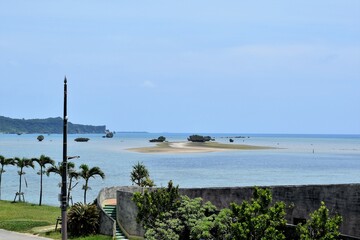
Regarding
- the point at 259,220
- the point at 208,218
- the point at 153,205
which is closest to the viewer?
the point at 259,220

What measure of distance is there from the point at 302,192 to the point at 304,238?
9.49 m

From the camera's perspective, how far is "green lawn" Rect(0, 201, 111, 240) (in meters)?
45.2

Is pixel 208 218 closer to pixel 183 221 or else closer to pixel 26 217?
pixel 183 221

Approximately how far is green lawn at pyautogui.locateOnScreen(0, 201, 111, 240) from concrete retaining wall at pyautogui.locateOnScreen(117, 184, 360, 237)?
23.1 ft

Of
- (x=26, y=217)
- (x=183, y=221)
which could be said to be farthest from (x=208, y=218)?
(x=26, y=217)

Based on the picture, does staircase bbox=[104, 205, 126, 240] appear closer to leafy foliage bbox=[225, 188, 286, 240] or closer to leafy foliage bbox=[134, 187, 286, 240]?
leafy foliage bbox=[134, 187, 286, 240]

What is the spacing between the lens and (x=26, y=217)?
2060 inches

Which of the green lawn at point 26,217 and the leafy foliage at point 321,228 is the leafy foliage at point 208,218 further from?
the green lawn at point 26,217

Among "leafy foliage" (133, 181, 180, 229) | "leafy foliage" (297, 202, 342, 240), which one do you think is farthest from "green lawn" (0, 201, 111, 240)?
"leafy foliage" (297, 202, 342, 240)

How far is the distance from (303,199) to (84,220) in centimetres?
1749

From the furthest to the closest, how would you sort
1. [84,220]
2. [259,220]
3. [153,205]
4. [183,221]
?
1. [84,220]
2. [153,205]
3. [183,221]
4. [259,220]

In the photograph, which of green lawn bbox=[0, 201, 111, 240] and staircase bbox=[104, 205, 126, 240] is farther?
green lawn bbox=[0, 201, 111, 240]

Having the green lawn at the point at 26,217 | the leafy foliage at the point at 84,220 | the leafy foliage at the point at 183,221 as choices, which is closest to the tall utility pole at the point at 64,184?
the leafy foliage at the point at 183,221

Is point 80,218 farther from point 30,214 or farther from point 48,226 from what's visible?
point 30,214
